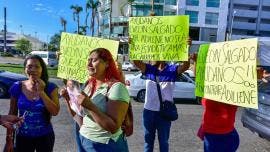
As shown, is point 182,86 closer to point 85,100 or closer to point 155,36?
point 155,36

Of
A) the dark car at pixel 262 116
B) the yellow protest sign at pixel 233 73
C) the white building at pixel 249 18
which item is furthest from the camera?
the white building at pixel 249 18

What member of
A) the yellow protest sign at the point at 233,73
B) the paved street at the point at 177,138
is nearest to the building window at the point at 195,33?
the paved street at the point at 177,138

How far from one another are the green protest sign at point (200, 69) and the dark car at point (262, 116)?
9.14 ft

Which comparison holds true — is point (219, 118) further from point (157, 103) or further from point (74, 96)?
point (74, 96)

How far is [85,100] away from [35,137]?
130 cm

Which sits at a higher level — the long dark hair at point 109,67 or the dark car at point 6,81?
the long dark hair at point 109,67

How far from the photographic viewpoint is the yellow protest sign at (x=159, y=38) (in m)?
5.51

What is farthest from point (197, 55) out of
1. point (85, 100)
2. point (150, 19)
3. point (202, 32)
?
point (202, 32)

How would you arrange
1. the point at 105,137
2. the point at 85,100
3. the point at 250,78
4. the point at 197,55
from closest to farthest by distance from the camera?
the point at 85,100, the point at 105,137, the point at 250,78, the point at 197,55

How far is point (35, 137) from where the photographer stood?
4.05 meters

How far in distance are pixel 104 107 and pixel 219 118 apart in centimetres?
149

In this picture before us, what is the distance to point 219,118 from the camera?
421 centimetres

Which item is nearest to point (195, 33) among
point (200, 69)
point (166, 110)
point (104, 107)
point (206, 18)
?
point (206, 18)

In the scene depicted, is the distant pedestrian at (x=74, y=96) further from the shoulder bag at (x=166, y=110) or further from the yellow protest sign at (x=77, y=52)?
the shoulder bag at (x=166, y=110)
